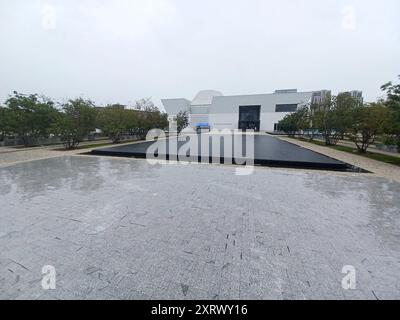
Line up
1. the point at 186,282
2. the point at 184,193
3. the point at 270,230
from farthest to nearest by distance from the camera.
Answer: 1. the point at 184,193
2. the point at 270,230
3. the point at 186,282

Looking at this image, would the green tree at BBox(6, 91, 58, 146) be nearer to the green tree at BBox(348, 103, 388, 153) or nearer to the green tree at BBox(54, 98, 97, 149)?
the green tree at BBox(54, 98, 97, 149)

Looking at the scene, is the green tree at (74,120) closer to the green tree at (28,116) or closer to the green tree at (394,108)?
the green tree at (28,116)

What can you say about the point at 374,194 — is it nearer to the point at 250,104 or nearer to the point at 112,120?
the point at 112,120

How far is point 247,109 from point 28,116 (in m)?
43.9

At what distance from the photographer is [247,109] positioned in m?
49.4

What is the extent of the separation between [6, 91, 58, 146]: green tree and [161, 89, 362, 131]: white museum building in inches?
1425

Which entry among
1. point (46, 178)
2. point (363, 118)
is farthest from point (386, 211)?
point (363, 118)

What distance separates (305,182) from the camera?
20.1 feet

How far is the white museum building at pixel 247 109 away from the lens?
46125 millimetres

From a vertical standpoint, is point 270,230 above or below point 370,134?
below

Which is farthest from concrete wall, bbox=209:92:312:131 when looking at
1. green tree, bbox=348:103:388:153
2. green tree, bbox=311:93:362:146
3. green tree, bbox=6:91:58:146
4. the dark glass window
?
green tree, bbox=6:91:58:146
